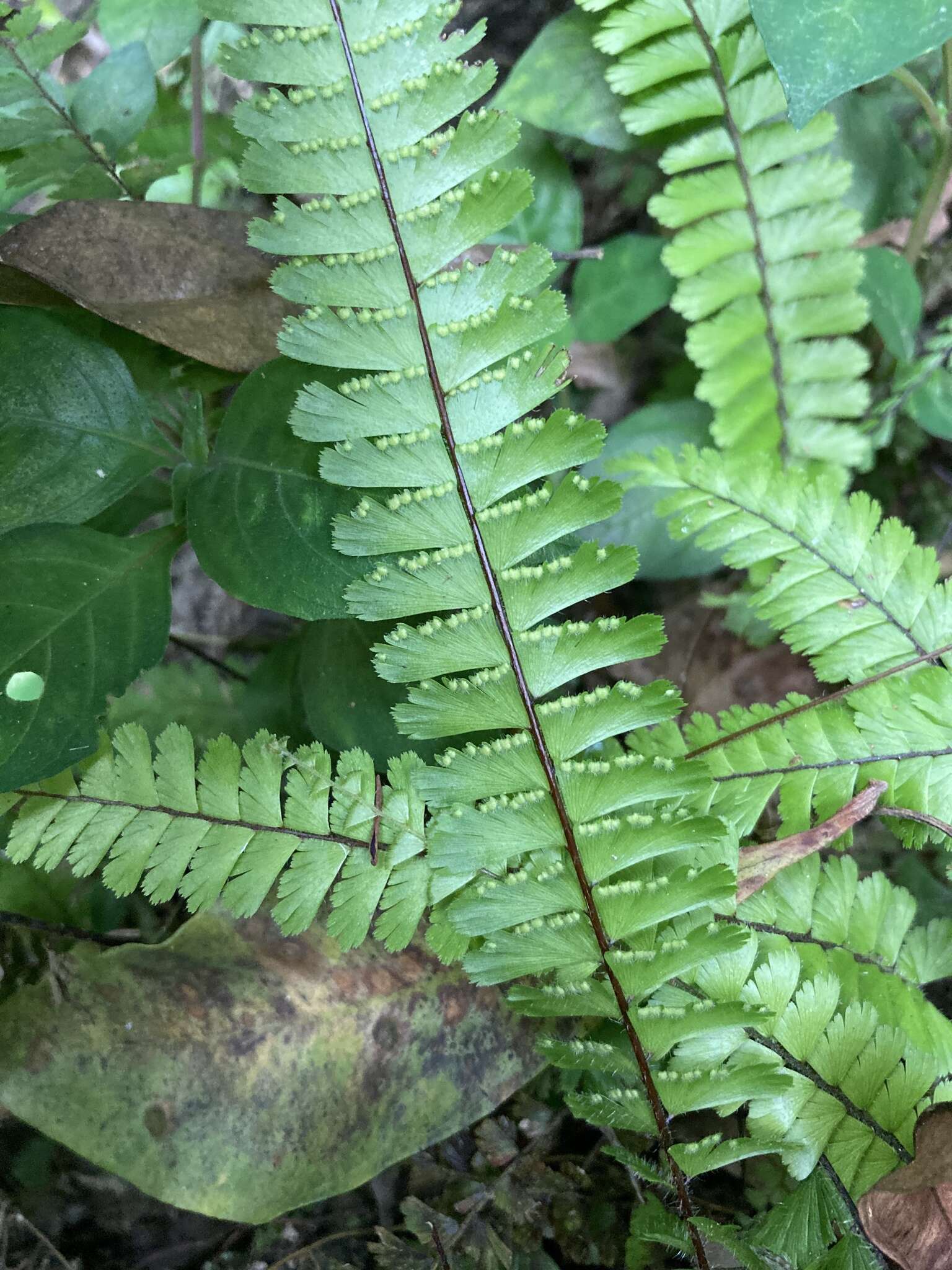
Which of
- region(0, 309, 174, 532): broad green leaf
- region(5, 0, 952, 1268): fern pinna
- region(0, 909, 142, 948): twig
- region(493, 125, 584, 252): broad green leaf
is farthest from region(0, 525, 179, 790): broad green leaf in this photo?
region(493, 125, 584, 252): broad green leaf

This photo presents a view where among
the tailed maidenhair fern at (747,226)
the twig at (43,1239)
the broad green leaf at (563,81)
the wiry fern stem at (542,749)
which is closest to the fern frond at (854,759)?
the wiry fern stem at (542,749)

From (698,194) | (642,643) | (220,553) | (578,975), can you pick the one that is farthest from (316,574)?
(698,194)

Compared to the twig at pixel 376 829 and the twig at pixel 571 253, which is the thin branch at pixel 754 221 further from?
the twig at pixel 376 829

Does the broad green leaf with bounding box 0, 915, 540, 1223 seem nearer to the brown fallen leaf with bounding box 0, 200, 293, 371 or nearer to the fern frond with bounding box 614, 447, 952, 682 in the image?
the fern frond with bounding box 614, 447, 952, 682

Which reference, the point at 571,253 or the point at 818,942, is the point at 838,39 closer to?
the point at 571,253

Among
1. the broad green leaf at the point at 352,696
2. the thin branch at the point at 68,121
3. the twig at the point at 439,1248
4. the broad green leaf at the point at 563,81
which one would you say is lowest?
the twig at the point at 439,1248
